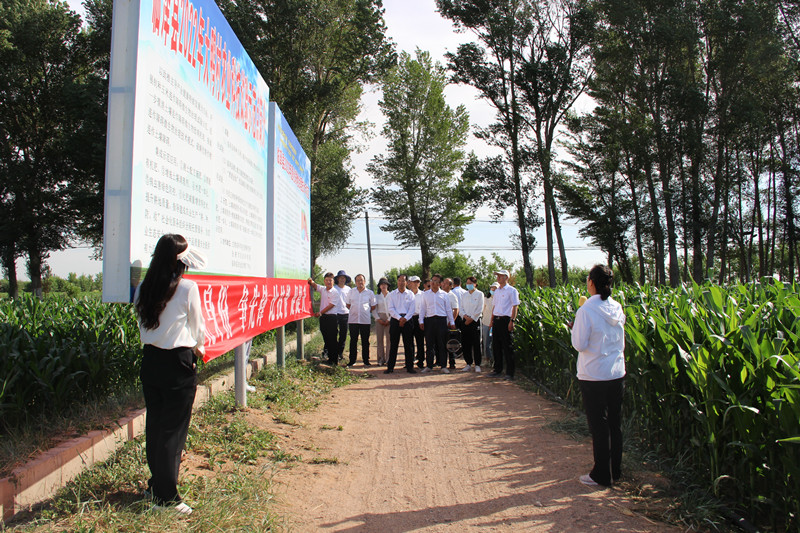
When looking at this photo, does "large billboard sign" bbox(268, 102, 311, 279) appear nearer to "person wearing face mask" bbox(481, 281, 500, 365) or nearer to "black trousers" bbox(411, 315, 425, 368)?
"black trousers" bbox(411, 315, 425, 368)

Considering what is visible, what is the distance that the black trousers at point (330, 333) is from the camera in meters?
10.3

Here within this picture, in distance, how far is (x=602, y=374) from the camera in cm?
420

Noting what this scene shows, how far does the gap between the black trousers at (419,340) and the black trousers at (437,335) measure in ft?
0.89

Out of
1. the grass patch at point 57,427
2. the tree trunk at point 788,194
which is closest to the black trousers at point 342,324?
the grass patch at point 57,427

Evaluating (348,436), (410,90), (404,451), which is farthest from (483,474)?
(410,90)

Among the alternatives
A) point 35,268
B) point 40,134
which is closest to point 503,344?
point 35,268

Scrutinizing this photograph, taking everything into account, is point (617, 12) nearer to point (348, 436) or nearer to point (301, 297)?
point (301, 297)

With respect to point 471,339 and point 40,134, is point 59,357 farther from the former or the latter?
point 40,134

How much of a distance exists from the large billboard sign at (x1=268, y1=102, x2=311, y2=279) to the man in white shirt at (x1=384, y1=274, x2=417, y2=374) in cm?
184

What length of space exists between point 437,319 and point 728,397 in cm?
699

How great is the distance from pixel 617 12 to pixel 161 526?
27.5 meters

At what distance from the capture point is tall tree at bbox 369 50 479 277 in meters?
35.9

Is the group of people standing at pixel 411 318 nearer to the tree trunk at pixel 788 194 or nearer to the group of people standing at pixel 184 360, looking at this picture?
the group of people standing at pixel 184 360

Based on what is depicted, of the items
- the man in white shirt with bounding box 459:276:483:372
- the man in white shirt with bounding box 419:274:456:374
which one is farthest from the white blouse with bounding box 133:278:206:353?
the man in white shirt with bounding box 459:276:483:372
